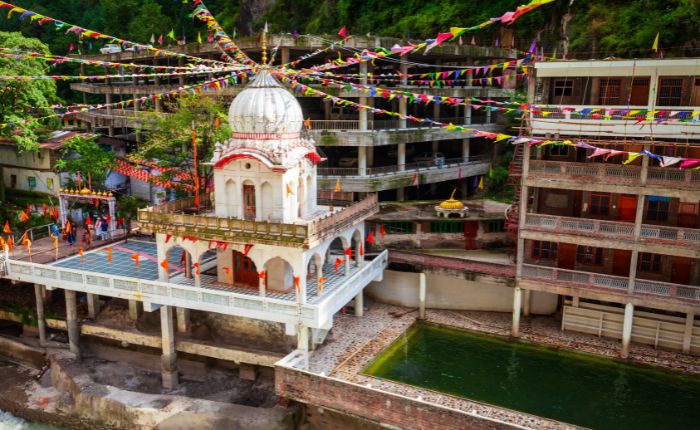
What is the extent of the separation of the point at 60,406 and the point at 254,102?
16.9 metres

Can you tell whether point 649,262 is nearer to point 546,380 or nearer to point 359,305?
point 546,380

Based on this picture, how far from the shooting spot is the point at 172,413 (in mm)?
25406

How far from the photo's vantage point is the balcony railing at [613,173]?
82.7 ft

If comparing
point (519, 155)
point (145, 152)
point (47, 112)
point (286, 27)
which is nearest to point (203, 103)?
point (145, 152)

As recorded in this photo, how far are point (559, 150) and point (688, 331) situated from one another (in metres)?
10.1

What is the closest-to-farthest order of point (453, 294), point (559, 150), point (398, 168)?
point (559, 150)
point (453, 294)
point (398, 168)

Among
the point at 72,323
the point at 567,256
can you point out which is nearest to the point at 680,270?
the point at 567,256

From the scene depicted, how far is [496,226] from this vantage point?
3431 cm

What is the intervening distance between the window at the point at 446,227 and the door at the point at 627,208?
857cm

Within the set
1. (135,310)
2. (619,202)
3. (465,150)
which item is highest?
(465,150)

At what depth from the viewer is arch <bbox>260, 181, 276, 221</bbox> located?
26688 millimetres

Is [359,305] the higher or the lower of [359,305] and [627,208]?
the lower

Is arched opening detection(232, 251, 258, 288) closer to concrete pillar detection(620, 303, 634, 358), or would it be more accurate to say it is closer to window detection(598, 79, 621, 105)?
concrete pillar detection(620, 303, 634, 358)

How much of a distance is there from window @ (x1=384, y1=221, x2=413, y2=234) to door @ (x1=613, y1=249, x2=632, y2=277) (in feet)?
35.9
